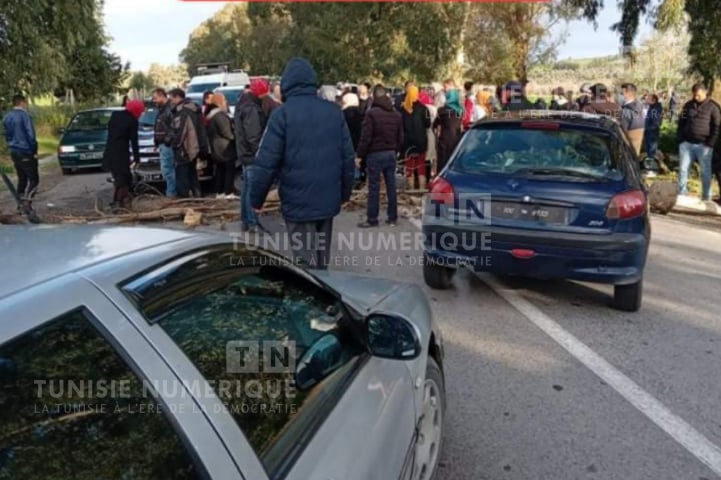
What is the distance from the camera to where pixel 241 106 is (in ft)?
28.4

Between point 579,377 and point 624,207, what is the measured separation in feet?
5.04

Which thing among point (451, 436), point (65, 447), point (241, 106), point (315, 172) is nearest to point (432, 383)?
point (451, 436)

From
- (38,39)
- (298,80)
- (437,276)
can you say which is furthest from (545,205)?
(38,39)

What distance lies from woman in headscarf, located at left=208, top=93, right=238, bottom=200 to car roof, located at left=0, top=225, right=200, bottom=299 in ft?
26.2

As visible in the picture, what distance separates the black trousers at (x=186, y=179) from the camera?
1009 centimetres

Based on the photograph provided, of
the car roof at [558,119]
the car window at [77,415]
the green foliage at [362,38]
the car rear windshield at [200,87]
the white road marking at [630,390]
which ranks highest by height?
the green foliage at [362,38]

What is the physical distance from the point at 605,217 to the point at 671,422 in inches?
72.4

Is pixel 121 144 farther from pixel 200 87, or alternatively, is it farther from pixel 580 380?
pixel 200 87

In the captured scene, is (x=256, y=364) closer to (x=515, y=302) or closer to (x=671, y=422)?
(x=671, y=422)

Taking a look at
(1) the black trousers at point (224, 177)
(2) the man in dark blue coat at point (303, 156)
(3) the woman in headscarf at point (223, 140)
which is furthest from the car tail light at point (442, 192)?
(1) the black trousers at point (224, 177)

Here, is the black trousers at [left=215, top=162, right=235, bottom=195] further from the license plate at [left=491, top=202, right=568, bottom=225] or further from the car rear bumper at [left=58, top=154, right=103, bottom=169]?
the car rear bumper at [left=58, top=154, right=103, bottom=169]

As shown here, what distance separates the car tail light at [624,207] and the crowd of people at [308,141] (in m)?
1.78

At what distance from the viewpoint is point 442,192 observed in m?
5.50

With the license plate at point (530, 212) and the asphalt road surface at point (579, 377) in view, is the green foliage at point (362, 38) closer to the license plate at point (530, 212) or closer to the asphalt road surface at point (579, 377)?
the asphalt road surface at point (579, 377)
